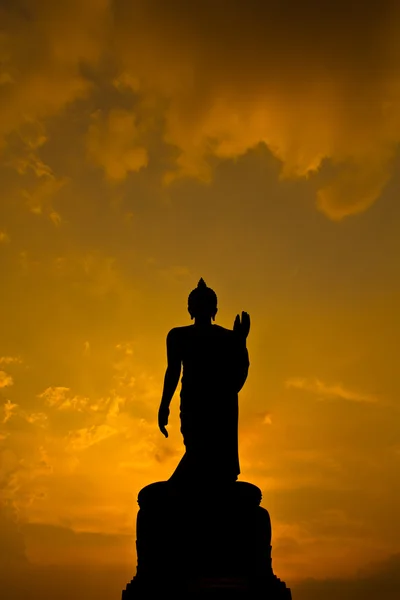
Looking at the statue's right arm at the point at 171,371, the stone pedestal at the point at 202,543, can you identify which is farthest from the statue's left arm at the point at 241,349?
the stone pedestal at the point at 202,543

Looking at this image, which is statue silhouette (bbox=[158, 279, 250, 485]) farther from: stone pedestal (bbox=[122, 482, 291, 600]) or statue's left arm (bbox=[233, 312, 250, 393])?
stone pedestal (bbox=[122, 482, 291, 600])

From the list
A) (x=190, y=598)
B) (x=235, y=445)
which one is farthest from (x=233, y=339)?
(x=190, y=598)

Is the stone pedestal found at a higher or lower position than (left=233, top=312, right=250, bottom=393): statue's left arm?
lower

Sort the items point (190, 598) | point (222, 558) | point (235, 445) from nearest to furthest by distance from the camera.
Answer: point (190, 598) < point (222, 558) < point (235, 445)

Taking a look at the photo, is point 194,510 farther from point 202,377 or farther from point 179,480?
point 202,377

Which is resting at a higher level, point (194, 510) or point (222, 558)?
point (194, 510)

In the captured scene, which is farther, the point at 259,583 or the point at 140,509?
the point at 140,509

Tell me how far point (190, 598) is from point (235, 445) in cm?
240

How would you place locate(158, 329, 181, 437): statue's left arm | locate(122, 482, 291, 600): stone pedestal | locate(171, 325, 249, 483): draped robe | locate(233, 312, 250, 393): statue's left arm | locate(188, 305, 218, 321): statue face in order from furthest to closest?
locate(188, 305, 218, 321): statue face
locate(158, 329, 181, 437): statue's left arm
locate(233, 312, 250, 393): statue's left arm
locate(171, 325, 249, 483): draped robe
locate(122, 482, 291, 600): stone pedestal

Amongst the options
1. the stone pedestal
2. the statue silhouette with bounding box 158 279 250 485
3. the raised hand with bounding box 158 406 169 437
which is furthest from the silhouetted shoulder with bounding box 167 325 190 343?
the stone pedestal

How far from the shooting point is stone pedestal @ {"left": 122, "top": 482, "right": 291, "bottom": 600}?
945 cm

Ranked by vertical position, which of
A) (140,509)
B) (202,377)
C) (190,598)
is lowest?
(190,598)

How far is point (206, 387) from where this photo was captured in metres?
11.0

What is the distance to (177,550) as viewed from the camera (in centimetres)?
972
